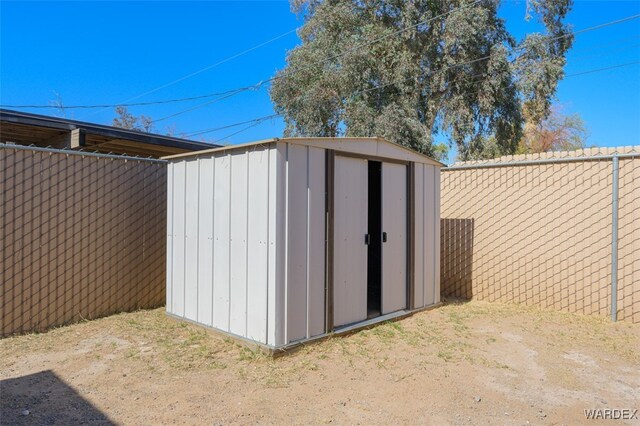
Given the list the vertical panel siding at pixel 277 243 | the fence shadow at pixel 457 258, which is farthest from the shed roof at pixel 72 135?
the fence shadow at pixel 457 258

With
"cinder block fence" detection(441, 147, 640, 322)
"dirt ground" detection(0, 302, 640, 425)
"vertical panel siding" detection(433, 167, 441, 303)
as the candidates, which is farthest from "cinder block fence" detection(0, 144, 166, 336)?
"cinder block fence" detection(441, 147, 640, 322)

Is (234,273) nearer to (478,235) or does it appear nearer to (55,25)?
(478,235)

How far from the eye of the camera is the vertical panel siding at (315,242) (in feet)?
12.0

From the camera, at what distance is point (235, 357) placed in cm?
346

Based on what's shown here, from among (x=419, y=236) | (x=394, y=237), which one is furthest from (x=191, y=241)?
(x=419, y=236)

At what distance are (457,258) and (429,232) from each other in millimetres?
1122

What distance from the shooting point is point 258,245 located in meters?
3.55

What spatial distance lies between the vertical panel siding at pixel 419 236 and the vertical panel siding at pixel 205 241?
→ 230 centimetres

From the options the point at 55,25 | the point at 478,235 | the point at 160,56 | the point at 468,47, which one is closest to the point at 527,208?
the point at 478,235

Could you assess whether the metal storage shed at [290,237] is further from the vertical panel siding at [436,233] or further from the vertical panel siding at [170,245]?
the vertical panel siding at [436,233]

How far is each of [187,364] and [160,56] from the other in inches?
635

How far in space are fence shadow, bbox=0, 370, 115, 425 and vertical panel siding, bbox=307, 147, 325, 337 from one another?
177 centimetres

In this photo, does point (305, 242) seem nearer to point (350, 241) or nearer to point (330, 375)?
point (350, 241)

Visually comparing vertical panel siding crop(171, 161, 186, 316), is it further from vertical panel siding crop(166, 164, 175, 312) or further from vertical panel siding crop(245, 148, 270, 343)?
vertical panel siding crop(245, 148, 270, 343)
